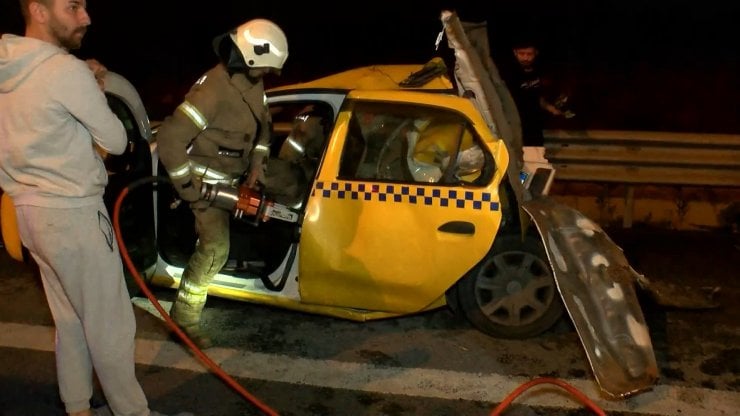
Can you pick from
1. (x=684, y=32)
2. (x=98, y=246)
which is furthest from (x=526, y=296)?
(x=684, y=32)

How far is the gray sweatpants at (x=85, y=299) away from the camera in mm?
2873

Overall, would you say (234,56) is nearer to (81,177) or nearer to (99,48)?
(81,177)

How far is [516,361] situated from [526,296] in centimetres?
39

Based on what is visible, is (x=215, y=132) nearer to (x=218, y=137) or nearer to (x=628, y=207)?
(x=218, y=137)

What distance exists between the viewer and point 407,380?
3965 mm

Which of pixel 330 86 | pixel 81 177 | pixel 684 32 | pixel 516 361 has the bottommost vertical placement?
pixel 684 32

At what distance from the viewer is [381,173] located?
166 inches

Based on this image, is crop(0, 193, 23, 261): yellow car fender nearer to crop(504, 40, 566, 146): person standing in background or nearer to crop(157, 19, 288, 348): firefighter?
crop(157, 19, 288, 348): firefighter

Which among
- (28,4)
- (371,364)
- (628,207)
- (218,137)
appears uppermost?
(28,4)

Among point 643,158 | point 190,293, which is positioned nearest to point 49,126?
point 190,293

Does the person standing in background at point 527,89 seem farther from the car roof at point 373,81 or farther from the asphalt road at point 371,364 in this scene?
the asphalt road at point 371,364

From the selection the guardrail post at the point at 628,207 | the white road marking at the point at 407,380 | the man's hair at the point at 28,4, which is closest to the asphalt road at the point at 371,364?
the white road marking at the point at 407,380

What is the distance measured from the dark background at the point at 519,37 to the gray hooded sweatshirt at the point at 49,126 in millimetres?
7980

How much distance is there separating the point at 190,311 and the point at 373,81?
172 centimetres
